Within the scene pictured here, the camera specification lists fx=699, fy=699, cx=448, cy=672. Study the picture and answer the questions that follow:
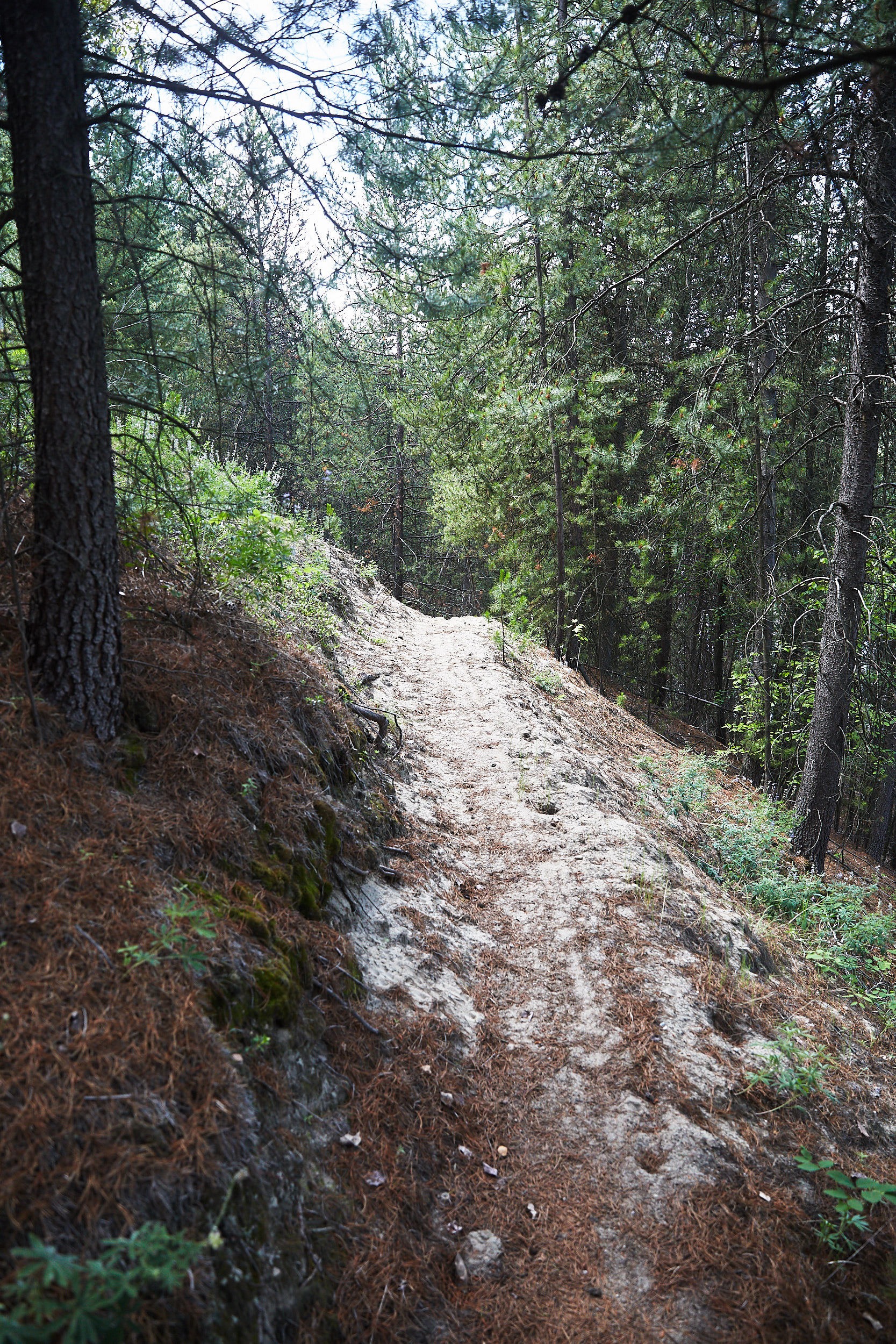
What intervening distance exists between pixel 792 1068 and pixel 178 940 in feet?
11.9

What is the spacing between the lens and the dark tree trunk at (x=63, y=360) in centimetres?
304

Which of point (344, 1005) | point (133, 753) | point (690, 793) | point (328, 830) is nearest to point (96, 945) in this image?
point (133, 753)

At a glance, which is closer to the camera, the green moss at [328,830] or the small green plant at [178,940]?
the small green plant at [178,940]

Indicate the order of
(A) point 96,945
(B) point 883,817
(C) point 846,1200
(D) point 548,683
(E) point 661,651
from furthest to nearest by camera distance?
(B) point 883,817 < (E) point 661,651 < (D) point 548,683 < (C) point 846,1200 < (A) point 96,945

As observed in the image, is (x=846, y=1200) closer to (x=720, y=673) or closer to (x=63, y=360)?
(x=63, y=360)

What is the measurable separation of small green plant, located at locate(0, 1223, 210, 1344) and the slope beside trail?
3.90ft

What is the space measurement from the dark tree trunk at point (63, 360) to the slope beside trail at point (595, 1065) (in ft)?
7.36

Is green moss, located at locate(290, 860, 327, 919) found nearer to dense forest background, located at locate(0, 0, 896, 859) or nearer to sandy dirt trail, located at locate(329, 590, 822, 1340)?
sandy dirt trail, located at locate(329, 590, 822, 1340)

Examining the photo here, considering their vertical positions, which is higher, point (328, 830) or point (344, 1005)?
point (328, 830)

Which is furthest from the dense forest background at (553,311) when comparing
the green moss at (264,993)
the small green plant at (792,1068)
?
the small green plant at (792,1068)

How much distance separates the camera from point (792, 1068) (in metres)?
4.13

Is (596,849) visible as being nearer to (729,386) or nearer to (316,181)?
(316,181)

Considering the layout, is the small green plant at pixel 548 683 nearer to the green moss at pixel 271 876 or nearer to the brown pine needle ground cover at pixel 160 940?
the brown pine needle ground cover at pixel 160 940

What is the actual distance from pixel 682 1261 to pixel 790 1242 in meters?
Answer: 0.58
